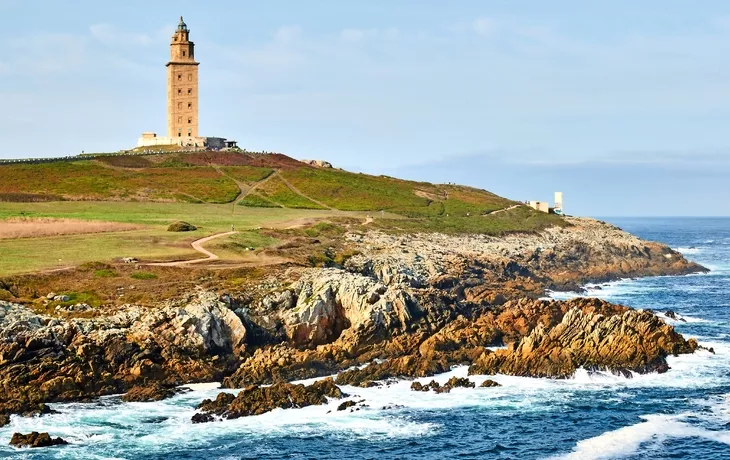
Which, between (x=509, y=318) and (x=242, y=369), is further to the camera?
(x=509, y=318)

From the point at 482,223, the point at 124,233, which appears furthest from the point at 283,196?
the point at 124,233

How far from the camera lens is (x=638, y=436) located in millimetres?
45344

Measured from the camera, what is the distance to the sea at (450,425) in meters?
42.9

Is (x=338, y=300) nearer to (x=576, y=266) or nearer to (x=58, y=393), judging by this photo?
(x=58, y=393)

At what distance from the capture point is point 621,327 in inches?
2366

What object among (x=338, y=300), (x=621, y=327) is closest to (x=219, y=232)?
(x=338, y=300)

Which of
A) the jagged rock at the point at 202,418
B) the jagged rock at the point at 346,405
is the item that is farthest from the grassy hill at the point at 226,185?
the jagged rock at the point at 346,405

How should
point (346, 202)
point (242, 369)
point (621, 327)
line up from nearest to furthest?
point (242, 369)
point (621, 327)
point (346, 202)

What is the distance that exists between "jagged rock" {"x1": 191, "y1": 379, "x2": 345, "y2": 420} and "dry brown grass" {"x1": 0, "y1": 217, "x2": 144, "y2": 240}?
1513 inches

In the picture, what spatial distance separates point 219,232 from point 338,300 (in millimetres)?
31158

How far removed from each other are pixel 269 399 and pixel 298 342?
10.3 metres

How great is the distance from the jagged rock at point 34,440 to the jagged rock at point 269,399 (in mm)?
7829

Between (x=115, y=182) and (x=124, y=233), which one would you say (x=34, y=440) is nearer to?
(x=124, y=233)

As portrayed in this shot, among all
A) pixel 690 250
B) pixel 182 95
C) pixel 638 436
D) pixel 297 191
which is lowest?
pixel 638 436
